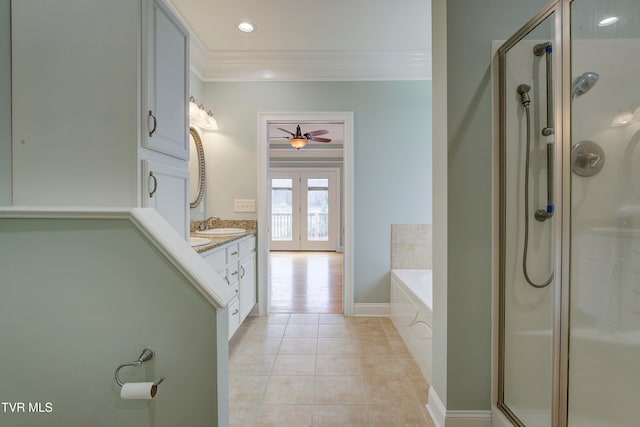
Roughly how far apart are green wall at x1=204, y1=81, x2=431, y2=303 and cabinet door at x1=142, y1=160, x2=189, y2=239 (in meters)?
1.64

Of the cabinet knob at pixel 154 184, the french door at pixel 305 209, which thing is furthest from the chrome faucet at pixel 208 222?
the french door at pixel 305 209

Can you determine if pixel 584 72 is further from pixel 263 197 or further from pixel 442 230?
pixel 263 197

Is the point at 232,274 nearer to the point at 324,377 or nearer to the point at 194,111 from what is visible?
the point at 324,377

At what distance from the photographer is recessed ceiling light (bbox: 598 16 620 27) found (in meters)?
1.08

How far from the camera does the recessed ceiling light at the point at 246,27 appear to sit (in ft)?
8.23

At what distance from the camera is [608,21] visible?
3.55 ft

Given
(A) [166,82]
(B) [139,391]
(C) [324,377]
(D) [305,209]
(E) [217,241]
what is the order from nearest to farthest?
(B) [139,391] < (A) [166,82] < (C) [324,377] < (E) [217,241] < (D) [305,209]

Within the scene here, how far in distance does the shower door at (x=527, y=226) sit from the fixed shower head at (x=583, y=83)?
5.4 inches

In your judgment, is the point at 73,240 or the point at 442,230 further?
the point at 442,230

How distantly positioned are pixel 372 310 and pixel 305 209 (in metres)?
4.67

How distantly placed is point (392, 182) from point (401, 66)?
46.3 inches

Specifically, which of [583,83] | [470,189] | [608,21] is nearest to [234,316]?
[470,189]

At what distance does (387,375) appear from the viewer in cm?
205

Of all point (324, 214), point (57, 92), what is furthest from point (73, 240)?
point (324, 214)
